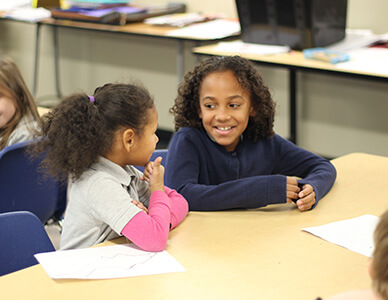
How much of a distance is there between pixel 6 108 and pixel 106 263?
1.29m

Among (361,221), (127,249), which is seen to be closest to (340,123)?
(361,221)

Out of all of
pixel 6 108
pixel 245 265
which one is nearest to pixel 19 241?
pixel 245 265

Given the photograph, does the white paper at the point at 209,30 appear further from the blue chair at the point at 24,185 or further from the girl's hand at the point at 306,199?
the girl's hand at the point at 306,199

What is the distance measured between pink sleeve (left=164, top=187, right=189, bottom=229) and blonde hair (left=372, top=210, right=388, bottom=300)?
2.44ft

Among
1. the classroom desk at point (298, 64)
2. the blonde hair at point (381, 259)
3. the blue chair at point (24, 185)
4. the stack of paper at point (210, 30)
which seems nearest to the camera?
the blonde hair at point (381, 259)

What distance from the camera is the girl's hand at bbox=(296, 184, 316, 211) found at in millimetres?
1532

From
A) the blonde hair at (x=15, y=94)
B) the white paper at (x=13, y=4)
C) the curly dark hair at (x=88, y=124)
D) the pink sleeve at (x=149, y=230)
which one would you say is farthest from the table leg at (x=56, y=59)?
the pink sleeve at (x=149, y=230)

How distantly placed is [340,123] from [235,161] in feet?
7.12

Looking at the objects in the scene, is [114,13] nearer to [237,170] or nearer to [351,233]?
[237,170]

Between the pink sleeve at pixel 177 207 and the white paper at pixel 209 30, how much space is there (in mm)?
1997

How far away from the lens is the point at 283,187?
156cm

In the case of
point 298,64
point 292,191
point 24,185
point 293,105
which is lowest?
point 293,105

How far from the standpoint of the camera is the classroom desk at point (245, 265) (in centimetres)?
110

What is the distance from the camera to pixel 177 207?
148 cm
